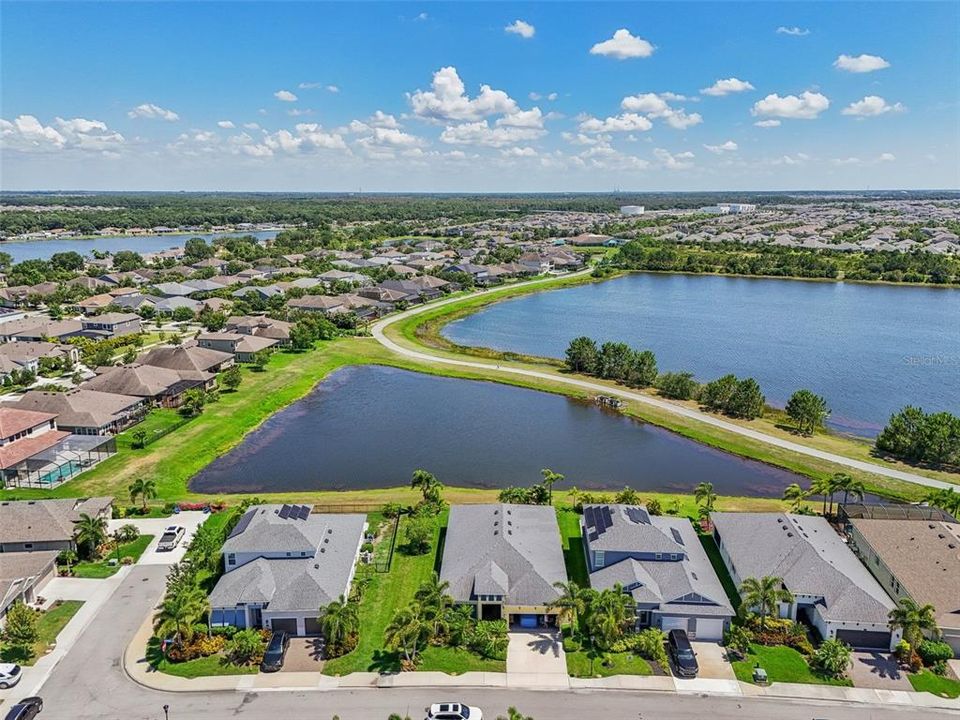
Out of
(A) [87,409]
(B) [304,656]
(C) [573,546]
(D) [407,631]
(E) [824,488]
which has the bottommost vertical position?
(B) [304,656]

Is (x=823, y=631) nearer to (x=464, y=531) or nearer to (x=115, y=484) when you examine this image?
(x=464, y=531)

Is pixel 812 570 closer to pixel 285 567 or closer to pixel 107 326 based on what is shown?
pixel 285 567

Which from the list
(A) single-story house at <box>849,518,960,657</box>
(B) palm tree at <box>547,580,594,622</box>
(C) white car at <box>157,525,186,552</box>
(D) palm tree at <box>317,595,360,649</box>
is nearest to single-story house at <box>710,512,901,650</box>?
(A) single-story house at <box>849,518,960,657</box>

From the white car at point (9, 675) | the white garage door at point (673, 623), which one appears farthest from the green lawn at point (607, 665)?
the white car at point (9, 675)

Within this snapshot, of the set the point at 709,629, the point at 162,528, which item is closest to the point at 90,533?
the point at 162,528

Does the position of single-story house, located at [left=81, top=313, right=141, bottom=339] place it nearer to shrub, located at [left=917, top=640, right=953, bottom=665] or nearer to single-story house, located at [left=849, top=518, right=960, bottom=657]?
single-story house, located at [left=849, top=518, right=960, bottom=657]
